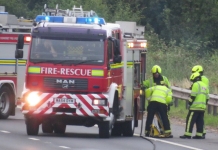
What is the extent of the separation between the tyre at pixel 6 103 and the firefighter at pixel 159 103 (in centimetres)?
447

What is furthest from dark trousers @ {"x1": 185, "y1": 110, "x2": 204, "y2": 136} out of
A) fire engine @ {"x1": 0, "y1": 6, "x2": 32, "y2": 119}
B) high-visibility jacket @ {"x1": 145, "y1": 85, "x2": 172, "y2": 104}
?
fire engine @ {"x1": 0, "y1": 6, "x2": 32, "y2": 119}

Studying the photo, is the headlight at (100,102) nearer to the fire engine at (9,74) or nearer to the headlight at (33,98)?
the headlight at (33,98)

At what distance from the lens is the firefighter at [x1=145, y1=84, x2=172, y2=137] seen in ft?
58.2

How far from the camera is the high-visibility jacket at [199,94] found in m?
17.9

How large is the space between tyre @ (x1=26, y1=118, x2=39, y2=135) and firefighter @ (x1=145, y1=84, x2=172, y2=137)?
→ 9.52ft

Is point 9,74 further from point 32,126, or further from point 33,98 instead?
point 33,98

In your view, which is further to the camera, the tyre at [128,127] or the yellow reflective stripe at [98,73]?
the tyre at [128,127]

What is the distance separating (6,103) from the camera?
2053 centimetres

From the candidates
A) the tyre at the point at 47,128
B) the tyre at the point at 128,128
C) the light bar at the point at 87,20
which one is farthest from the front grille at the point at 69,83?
the tyre at the point at 128,128

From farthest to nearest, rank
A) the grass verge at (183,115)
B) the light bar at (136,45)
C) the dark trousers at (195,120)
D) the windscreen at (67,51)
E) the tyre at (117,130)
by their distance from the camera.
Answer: the grass verge at (183,115), the tyre at (117,130), the dark trousers at (195,120), the light bar at (136,45), the windscreen at (67,51)

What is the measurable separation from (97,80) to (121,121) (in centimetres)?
207

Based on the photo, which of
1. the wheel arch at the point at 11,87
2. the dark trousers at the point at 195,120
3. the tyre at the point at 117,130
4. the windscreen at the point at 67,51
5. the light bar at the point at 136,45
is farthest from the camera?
the wheel arch at the point at 11,87

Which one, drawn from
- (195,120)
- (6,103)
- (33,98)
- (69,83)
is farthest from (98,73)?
(6,103)

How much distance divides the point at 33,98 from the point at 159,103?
11.1ft
